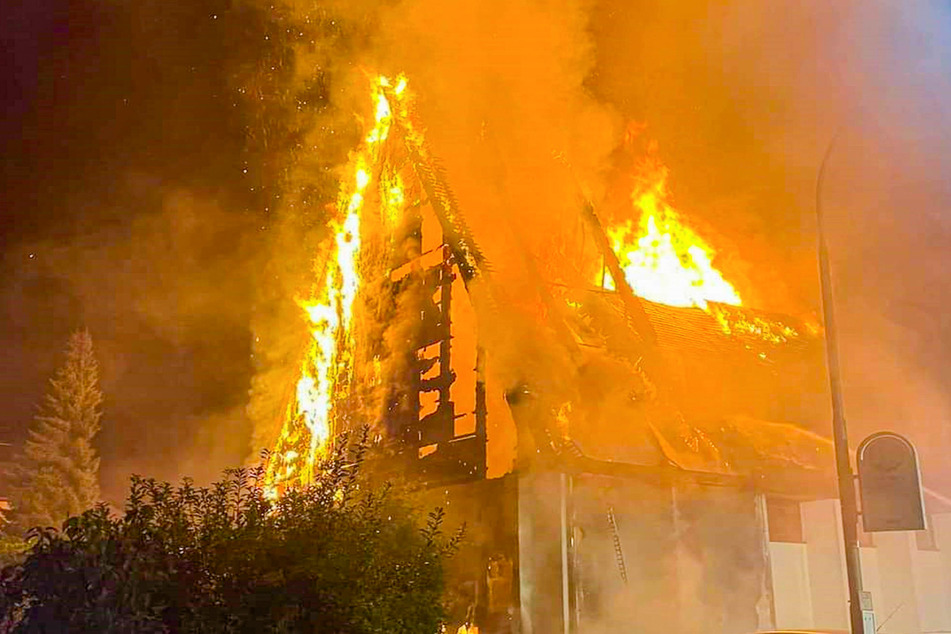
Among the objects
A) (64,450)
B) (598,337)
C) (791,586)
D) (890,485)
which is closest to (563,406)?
(598,337)

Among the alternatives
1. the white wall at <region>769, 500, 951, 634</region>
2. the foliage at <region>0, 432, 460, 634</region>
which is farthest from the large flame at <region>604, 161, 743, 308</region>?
the foliage at <region>0, 432, 460, 634</region>

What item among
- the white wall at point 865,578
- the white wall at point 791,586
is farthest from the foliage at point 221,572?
the white wall at point 865,578

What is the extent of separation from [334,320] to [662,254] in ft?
21.0

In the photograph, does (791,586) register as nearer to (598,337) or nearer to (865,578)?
(865,578)

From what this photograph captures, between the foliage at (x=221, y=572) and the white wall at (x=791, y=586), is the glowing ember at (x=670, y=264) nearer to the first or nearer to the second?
the white wall at (x=791, y=586)

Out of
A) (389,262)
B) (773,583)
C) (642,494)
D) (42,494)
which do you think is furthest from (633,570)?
(42,494)

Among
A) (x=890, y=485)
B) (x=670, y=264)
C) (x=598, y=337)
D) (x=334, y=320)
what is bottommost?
(x=890, y=485)

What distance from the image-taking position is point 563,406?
1229 cm

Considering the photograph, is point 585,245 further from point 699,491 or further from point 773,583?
point 773,583

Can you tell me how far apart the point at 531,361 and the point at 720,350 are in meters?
4.41

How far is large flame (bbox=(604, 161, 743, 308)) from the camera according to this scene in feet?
53.3

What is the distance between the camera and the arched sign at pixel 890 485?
8055 millimetres

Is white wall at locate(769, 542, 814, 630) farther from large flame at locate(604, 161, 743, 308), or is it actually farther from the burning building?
large flame at locate(604, 161, 743, 308)

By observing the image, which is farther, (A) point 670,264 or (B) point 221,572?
(A) point 670,264
